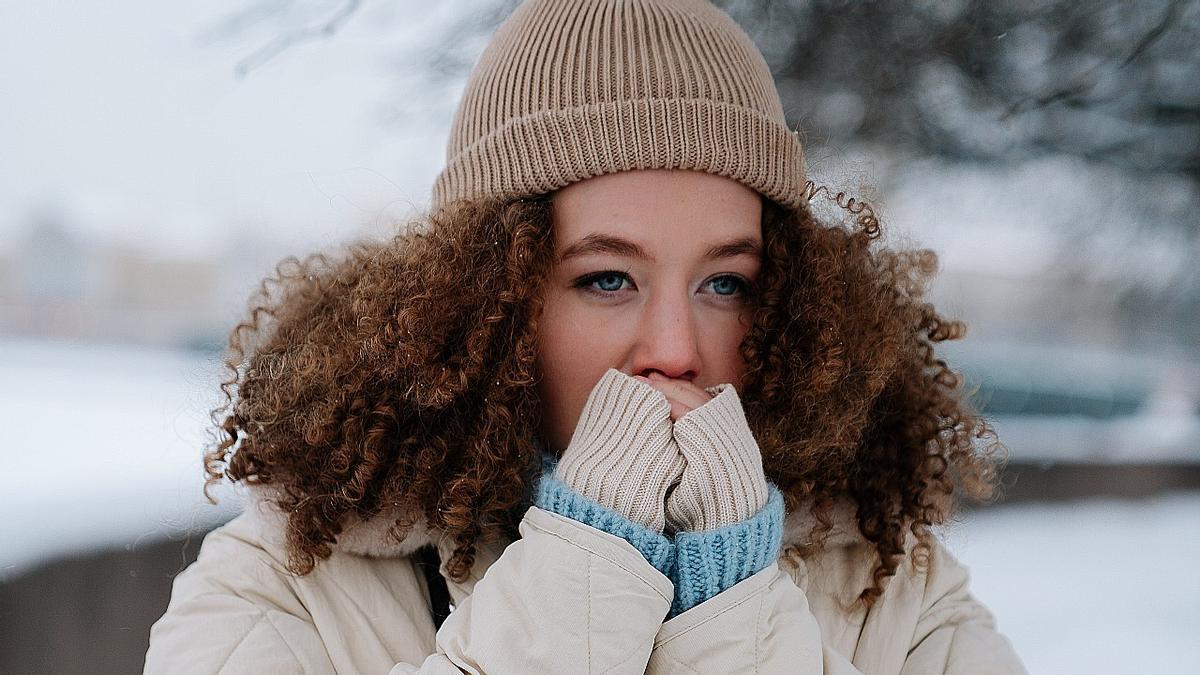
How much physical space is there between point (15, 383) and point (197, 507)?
112 centimetres

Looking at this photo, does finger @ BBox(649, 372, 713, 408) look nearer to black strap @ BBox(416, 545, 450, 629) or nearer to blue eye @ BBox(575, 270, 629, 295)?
blue eye @ BBox(575, 270, 629, 295)

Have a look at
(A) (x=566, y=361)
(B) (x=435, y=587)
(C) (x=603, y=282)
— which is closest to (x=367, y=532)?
(B) (x=435, y=587)

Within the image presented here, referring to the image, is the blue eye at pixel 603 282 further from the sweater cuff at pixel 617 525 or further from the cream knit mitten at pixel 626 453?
the sweater cuff at pixel 617 525

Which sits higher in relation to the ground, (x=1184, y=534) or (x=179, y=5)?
(x=179, y=5)

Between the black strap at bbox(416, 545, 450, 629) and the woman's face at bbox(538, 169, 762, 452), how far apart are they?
1.05 feet

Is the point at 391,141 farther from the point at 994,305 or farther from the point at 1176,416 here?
the point at 1176,416

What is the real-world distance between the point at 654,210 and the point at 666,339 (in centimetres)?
22

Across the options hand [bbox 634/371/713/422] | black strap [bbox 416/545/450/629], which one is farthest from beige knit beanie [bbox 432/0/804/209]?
black strap [bbox 416/545/450/629]

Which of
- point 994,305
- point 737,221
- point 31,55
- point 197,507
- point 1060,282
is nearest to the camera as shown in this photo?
point 737,221

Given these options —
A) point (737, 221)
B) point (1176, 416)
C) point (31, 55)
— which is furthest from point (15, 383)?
point (1176, 416)

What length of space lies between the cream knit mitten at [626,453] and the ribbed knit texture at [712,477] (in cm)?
2

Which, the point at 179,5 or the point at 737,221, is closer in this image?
the point at 737,221

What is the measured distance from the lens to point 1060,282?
14.3 ft

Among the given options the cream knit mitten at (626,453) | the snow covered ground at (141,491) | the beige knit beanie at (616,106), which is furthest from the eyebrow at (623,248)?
the snow covered ground at (141,491)
